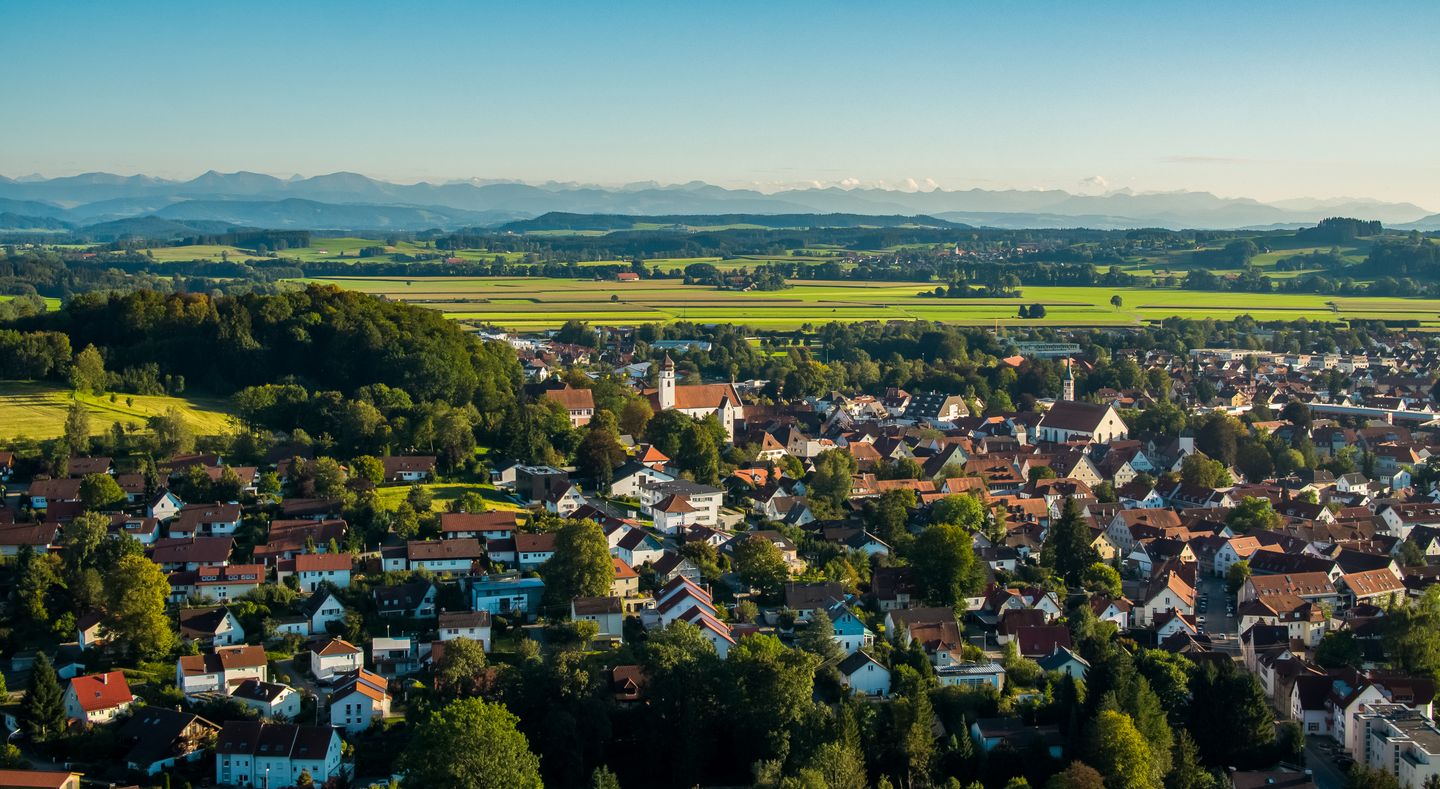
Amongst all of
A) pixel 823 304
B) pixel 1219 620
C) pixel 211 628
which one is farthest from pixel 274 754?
pixel 823 304

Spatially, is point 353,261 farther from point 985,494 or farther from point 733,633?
point 733,633

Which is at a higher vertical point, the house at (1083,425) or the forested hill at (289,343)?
the forested hill at (289,343)

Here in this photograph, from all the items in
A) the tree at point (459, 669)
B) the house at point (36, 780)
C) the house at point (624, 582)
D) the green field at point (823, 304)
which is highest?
the tree at point (459, 669)

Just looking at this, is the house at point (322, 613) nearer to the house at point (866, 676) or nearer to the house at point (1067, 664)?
the house at point (866, 676)

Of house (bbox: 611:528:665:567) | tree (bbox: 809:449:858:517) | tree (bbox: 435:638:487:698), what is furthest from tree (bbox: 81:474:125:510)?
tree (bbox: 809:449:858:517)

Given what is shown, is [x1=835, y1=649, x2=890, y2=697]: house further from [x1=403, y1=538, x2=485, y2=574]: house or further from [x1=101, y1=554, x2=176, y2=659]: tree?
[x1=101, y1=554, x2=176, y2=659]: tree

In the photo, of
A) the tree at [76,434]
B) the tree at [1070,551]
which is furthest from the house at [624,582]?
the tree at [76,434]

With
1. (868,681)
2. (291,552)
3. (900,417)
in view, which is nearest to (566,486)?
(291,552)
